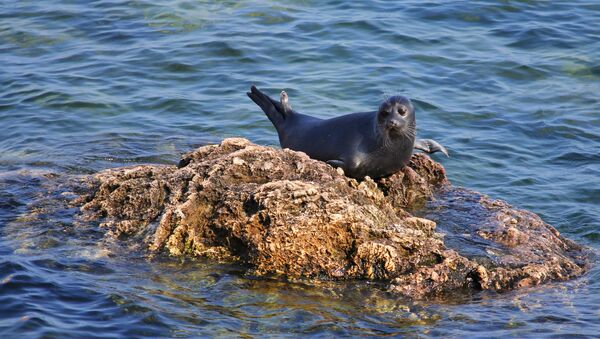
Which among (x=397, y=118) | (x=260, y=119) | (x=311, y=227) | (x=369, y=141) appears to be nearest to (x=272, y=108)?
(x=260, y=119)

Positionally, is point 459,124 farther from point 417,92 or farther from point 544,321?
point 544,321

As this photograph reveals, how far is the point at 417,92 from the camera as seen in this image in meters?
11.6

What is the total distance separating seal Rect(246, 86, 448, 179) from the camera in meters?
6.96

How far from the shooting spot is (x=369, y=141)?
714 centimetres

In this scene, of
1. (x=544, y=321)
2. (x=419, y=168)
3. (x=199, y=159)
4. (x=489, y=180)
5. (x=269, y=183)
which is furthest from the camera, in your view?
(x=489, y=180)

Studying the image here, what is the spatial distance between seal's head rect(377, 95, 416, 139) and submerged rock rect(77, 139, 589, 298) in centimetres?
64

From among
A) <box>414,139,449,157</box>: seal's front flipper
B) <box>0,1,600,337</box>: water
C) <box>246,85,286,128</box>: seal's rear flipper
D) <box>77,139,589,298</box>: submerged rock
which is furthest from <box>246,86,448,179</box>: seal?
<box>0,1,600,337</box>: water

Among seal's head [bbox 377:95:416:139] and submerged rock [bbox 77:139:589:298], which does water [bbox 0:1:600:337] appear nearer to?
submerged rock [bbox 77:139:589:298]

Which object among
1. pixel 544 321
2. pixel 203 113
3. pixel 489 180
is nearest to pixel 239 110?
pixel 203 113

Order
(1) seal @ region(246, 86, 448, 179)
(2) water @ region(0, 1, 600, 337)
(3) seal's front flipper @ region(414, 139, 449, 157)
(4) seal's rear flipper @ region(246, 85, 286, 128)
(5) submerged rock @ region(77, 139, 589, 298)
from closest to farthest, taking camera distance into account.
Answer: (2) water @ region(0, 1, 600, 337), (5) submerged rock @ region(77, 139, 589, 298), (1) seal @ region(246, 86, 448, 179), (3) seal's front flipper @ region(414, 139, 449, 157), (4) seal's rear flipper @ region(246, 85, 286, 128)

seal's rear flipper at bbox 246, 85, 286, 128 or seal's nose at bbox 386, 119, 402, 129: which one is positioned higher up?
seal's nose at bbox 386, 119, 402, 129

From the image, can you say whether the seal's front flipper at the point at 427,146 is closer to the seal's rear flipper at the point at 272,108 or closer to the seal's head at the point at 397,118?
the seal's head at the point at 397,118

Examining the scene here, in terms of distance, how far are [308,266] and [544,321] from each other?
4.87 feet

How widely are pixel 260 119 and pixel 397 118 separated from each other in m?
3.97
